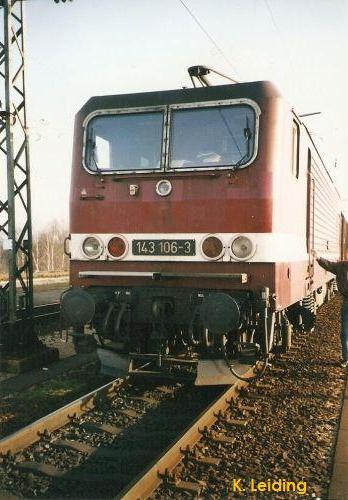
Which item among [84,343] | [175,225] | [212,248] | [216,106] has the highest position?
[216,106]

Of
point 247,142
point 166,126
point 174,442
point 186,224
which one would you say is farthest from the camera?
point 166,126

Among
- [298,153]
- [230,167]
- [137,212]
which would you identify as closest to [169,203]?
[137,212]

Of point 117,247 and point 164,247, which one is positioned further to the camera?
point 117,247

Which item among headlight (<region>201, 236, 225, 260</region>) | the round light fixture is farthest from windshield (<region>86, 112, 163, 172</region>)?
headlight (<region>201, 236, 225, 260</region>)

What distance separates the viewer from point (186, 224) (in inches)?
218

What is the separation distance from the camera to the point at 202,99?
5.65m

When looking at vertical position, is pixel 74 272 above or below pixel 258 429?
above

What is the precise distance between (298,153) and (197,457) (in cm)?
391

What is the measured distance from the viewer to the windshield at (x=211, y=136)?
17.9ft

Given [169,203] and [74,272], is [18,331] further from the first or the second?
[169,203]

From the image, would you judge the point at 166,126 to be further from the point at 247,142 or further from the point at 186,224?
the point at 186,224

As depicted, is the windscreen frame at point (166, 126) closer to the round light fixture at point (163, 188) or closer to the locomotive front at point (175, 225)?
the locomotive front at point (175, 225)

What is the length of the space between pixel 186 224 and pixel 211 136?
40.3 inches

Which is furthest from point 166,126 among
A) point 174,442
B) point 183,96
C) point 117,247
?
point 174,442
